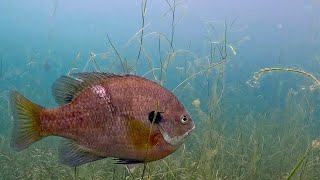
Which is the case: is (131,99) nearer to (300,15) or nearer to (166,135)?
(166,135)

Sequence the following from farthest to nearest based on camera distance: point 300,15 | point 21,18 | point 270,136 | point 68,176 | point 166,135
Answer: point 21,18 → point 300,15 → point 270,136 → point 68,176 → point 166,135

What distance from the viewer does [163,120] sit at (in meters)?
2.59

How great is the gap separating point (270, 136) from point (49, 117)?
8.64 m

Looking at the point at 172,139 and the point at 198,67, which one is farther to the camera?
the point at 198,67

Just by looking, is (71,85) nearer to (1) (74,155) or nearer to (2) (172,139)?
(1) (74,155)

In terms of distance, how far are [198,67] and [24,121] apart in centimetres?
652

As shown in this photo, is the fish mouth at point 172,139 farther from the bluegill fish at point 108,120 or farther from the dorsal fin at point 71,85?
the dorsal fin at point 71,85

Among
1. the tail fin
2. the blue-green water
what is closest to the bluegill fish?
the tail fin

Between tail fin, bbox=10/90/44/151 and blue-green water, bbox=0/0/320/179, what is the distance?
30cm

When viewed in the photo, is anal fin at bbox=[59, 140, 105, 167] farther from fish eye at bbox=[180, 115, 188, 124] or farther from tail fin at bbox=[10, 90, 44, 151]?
fish eye at bbox=[180, 115, 188, 124]

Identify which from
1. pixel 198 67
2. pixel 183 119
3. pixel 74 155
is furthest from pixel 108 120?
pixel 198 67

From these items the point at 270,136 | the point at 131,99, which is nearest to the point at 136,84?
Result: the point at 131,99

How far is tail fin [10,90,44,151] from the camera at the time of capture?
2.63 meters

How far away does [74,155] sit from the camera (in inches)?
106
